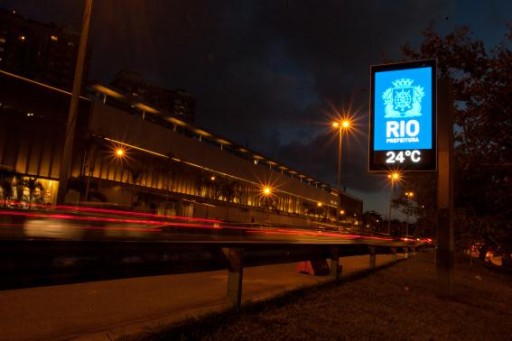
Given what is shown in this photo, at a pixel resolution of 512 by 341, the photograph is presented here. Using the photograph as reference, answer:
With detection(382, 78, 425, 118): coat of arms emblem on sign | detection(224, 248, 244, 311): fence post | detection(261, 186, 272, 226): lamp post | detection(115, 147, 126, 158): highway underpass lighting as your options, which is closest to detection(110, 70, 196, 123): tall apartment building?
detection(261, 186, 272, 226): lamp post

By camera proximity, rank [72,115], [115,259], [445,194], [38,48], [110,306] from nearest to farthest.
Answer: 1. [115,259]
2. [110,306]
3. [445,194]
4. [72,115]
5. [38,48]

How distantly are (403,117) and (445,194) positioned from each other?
2.28 meters

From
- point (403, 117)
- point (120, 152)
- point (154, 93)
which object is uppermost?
point (154, 93)

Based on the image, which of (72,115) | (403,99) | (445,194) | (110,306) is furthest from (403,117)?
(72,115)

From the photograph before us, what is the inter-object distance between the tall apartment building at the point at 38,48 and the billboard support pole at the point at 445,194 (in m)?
82.1

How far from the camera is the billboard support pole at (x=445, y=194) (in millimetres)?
10648

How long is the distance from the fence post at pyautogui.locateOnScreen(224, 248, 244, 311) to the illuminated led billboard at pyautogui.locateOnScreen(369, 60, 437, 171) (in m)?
6.90

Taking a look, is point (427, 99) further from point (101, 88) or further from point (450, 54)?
point (101, 88)

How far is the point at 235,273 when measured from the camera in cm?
638

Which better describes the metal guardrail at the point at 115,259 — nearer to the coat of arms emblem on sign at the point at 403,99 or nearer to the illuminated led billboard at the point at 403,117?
the illuminated led billboard at the point at 403,117

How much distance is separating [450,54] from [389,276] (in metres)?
8.21

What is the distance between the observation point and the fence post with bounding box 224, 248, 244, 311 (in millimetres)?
6352

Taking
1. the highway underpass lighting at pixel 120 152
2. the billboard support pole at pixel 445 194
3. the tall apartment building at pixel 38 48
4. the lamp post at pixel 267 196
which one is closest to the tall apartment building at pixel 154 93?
the tall apartment building at pixel 38 48

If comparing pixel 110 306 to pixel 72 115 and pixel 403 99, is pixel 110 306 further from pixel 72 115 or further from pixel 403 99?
pixel 72 115
